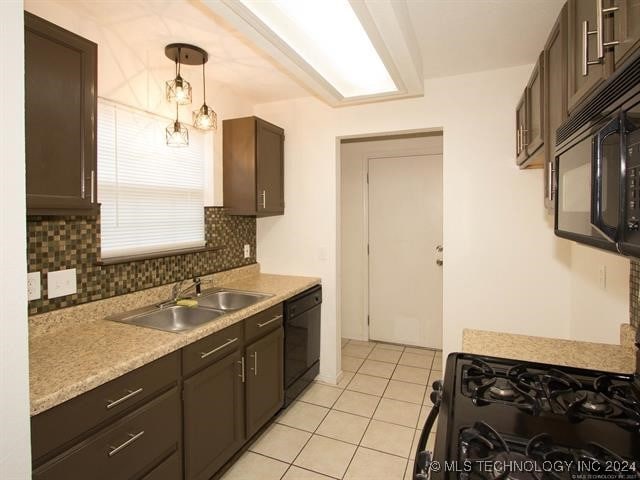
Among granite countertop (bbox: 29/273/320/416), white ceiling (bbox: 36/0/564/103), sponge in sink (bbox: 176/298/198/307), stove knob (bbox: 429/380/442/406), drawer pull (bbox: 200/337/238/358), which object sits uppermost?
white ceiling (bbox: 36/0/564/103)

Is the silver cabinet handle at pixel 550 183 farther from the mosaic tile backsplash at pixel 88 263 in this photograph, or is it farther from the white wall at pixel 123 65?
the mosaic tile backsplash at pixel 88 263

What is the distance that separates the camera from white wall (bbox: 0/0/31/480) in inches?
32.8

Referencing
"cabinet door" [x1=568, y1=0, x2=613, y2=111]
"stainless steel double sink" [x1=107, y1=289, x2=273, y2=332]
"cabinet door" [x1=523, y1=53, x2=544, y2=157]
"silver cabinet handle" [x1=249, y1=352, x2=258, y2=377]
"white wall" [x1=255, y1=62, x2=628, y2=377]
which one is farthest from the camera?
"white wall" [x1=255, y1=62, x2=628, y2=377]

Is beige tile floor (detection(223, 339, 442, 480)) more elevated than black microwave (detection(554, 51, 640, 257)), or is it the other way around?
black microwave (detection(554, 51, 640, 257))

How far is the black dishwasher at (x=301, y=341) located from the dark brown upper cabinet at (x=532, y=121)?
176cm

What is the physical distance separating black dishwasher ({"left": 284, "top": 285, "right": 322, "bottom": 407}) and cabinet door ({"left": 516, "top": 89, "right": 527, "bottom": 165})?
5.78 feet

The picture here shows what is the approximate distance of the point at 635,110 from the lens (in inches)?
25.6

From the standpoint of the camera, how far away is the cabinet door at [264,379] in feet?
7.30

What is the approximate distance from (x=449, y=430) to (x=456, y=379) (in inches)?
12.7

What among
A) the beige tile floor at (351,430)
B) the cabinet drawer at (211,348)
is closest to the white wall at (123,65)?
the cabinet drawer at (211,348)

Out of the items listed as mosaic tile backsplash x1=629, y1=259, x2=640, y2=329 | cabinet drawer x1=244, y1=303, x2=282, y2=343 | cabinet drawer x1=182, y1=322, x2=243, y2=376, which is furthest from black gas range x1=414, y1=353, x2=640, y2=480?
cabinet drawer x1=244, y1=303, x2=282, y2=343

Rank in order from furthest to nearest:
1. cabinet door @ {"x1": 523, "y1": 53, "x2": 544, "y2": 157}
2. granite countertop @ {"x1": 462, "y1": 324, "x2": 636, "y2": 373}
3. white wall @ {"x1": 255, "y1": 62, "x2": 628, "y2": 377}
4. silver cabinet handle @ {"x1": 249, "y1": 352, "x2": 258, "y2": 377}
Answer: white wall @ {"x1": 255, "y1": 62, "x2": 628, "y2": 377} → silver cabinet handle @ {"x1": 249, "y1": 352, "x2": 258, "y2": 377} → cabinet door @ {"x1": 523, "y1": 53, "x2": 544, "y2": 157} → granite countertop @ {"x1": 462, "y1": 324, "x2": 636, "y2": 373}

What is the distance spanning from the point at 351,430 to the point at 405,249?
6.81ft

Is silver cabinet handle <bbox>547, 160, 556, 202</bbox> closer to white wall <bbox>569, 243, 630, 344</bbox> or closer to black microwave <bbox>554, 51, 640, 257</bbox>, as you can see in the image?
white wall <bbox>569, 243, 630, 344</bbox>
